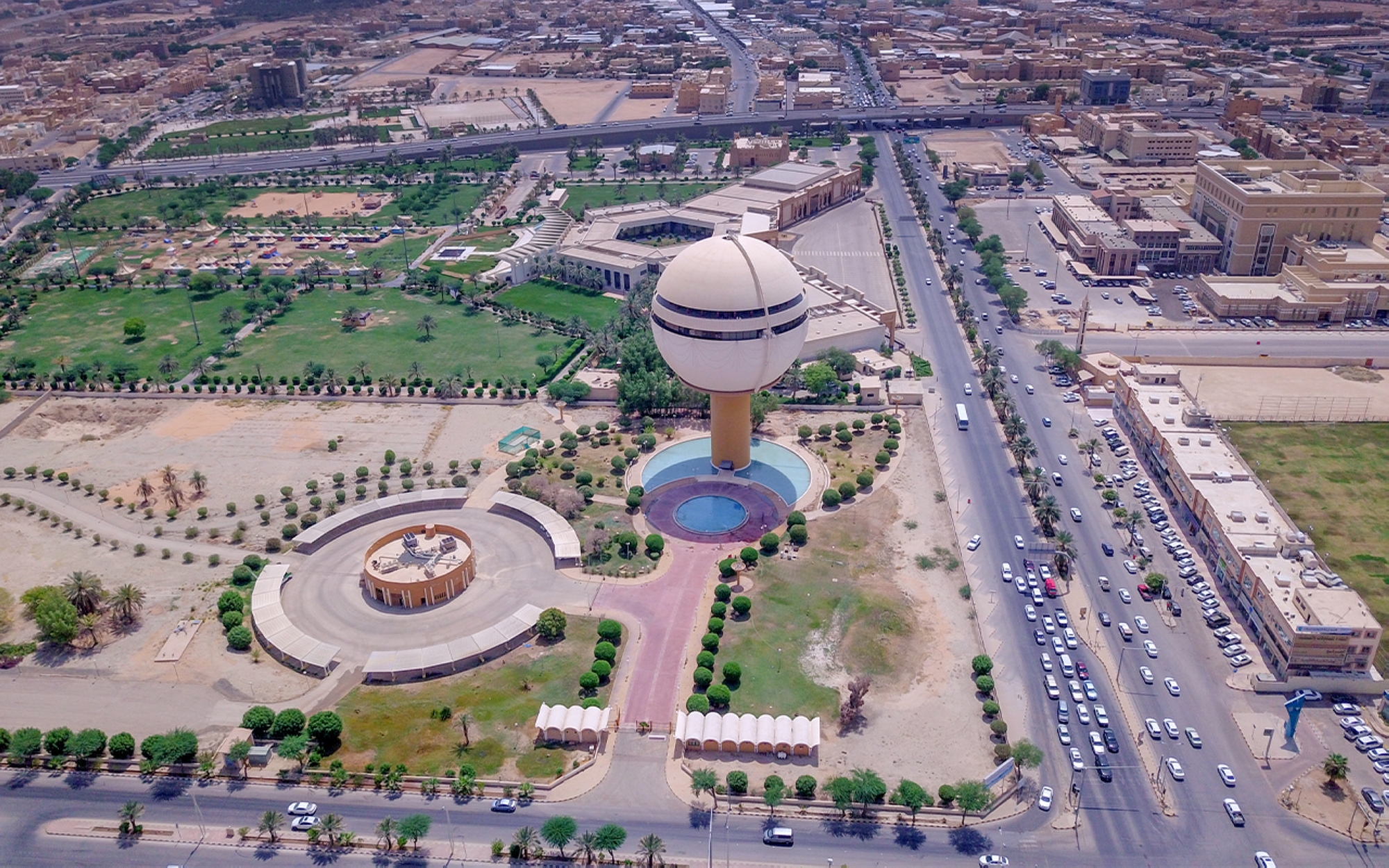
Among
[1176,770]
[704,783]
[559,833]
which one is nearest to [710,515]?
[704,783]

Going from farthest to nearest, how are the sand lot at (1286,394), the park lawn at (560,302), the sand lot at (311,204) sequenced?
the sand lot at (311,204) < the park lawn at (560,302) < the sand lot at (1286,394)

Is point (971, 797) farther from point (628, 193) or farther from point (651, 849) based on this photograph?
point (628, 193)

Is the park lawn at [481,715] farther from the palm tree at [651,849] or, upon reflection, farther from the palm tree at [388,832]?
the palm tree at [651,849]

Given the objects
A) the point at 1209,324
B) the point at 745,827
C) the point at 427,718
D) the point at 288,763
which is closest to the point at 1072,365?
the point at 1209,324

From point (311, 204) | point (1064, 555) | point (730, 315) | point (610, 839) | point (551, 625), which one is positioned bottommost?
point (610, 839)

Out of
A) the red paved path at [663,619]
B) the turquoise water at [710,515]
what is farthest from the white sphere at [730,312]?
the red paved path at [663,619]

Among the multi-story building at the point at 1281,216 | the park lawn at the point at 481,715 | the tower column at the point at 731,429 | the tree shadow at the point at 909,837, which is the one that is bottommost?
the tree shadow at the point at 909,837
